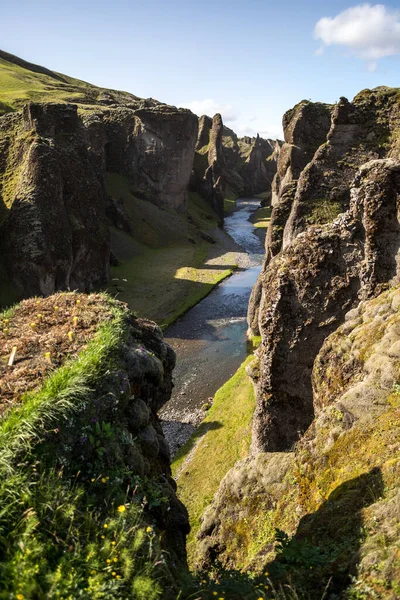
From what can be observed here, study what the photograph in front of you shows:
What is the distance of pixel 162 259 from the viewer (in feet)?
298

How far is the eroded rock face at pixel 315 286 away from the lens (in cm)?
1905

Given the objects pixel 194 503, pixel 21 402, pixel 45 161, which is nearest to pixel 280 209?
pixel 194 503

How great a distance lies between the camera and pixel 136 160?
112 meters

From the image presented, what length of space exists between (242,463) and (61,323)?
32.0ft

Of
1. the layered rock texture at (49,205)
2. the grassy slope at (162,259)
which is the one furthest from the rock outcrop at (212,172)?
the layered rock texture at (49,205)

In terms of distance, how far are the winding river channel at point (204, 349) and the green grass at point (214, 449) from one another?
196 centimetres

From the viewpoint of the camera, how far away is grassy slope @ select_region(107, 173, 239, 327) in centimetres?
6750

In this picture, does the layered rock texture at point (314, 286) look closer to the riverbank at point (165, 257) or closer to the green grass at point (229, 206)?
the riverbank at point (165, 257)

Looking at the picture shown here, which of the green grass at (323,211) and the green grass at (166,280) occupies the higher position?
the green grass at (323,211)

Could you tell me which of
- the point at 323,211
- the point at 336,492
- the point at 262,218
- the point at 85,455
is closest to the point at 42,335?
the point at 85,455

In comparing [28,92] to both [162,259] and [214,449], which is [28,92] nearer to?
[162,259]

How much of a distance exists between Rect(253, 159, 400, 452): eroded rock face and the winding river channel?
602 inches

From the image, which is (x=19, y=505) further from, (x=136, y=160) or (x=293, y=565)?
(x=136, y=160)

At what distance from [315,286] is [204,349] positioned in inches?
1281
